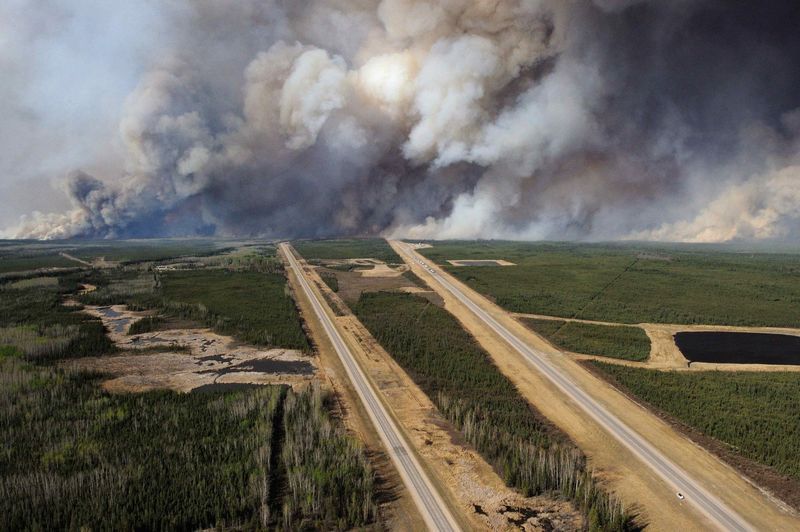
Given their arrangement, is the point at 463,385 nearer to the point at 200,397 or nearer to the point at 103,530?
A: the point at 200,397

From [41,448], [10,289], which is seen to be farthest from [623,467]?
[10,289]

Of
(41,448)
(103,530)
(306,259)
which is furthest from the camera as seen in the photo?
(306,259)

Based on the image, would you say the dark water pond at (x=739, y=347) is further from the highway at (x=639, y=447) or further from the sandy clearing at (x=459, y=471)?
the sandy clearing at (x=459, y=471)

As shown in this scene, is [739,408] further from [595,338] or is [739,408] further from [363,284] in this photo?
[363,284]

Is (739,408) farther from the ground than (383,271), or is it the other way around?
(383,271)

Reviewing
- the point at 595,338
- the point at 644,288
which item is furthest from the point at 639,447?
the point at 644,288

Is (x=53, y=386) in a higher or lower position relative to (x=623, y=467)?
higher

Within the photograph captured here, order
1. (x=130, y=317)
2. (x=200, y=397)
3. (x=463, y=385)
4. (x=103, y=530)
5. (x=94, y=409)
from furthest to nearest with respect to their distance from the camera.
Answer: (x=130, y=317), (x=463, y=385), (x=200, y=397), (x=94, y=409), (x=103, y=530)
